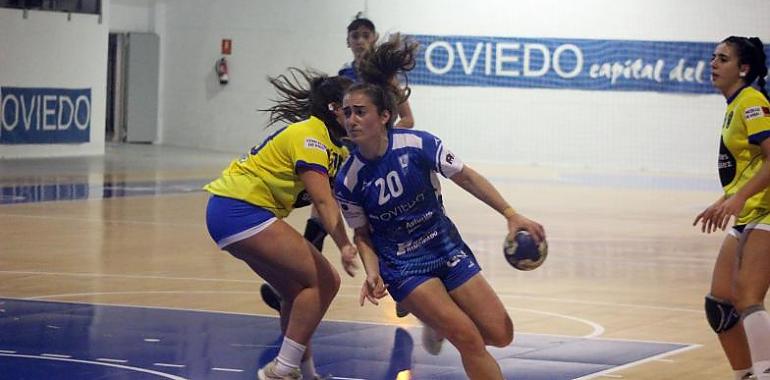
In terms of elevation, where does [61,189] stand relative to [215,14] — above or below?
below

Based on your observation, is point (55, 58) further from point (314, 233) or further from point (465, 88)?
point (314, 233)

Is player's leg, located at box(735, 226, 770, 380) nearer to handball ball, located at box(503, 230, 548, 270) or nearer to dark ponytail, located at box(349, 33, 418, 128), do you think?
handball ball, located at box(503, 230, 548, 270)

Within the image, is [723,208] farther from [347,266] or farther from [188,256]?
[188,256]

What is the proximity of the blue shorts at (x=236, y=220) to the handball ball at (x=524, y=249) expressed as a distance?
1.39 meters

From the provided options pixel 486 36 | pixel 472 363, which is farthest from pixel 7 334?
pixel 486 36

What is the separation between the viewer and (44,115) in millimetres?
27375

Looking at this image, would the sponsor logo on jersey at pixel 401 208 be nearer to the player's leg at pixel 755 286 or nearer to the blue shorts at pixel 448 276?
the blue shorts at pixel 448 276

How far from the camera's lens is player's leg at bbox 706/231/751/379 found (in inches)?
284

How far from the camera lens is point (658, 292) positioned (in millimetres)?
12039

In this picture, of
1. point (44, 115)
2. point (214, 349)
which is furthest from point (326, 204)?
point (44, 115)

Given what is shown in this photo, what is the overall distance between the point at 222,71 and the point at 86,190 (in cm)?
1197

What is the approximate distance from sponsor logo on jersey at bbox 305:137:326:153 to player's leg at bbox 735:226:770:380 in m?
2.14

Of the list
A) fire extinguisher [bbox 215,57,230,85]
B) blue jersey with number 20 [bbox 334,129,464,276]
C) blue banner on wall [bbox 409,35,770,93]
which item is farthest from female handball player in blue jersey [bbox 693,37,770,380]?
fire extinguisher [bbox 215,57,230,85]

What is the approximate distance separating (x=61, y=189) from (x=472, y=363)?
15294 millimetres
